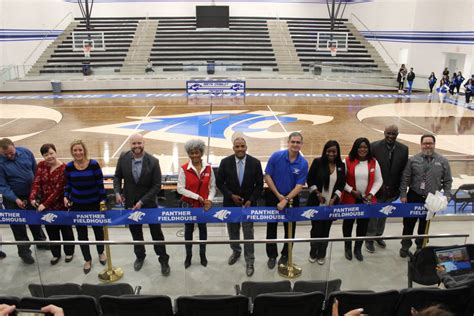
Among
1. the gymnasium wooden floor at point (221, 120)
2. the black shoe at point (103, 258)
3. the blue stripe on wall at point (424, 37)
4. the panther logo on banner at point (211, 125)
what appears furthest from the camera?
the blue stripe on wall at point (424, 37)

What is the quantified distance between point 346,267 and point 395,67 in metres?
Answer: 21.0

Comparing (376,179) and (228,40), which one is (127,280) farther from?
(228,40)

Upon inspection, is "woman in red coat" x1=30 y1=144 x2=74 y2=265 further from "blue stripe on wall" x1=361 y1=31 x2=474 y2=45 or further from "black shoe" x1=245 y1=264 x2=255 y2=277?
"blue stripe on wall" x1=361 y1=31 x2=474 y2=45

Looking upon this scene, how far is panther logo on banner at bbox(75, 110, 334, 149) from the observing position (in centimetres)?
1224

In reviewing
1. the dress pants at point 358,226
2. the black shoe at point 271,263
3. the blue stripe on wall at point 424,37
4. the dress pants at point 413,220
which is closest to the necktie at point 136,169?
the black shoe at point 271,263

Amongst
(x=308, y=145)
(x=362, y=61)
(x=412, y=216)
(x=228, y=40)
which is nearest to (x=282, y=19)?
(x=228, y=40)

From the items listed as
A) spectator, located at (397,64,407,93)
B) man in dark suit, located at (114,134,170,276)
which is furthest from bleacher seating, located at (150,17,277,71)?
man in dark suit, located at (114,134,170,276)

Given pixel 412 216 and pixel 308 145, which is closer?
pixel 412 216

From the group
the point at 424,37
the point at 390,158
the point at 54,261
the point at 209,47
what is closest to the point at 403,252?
the point at 390,158

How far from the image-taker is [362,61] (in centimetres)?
2466

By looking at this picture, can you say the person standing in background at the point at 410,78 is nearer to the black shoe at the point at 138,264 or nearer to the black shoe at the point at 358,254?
the black shoe at the point at 358,254

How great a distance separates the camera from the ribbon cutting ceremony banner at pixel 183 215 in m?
4.61

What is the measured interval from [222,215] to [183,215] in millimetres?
460

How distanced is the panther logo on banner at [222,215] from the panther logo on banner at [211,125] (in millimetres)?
6456
